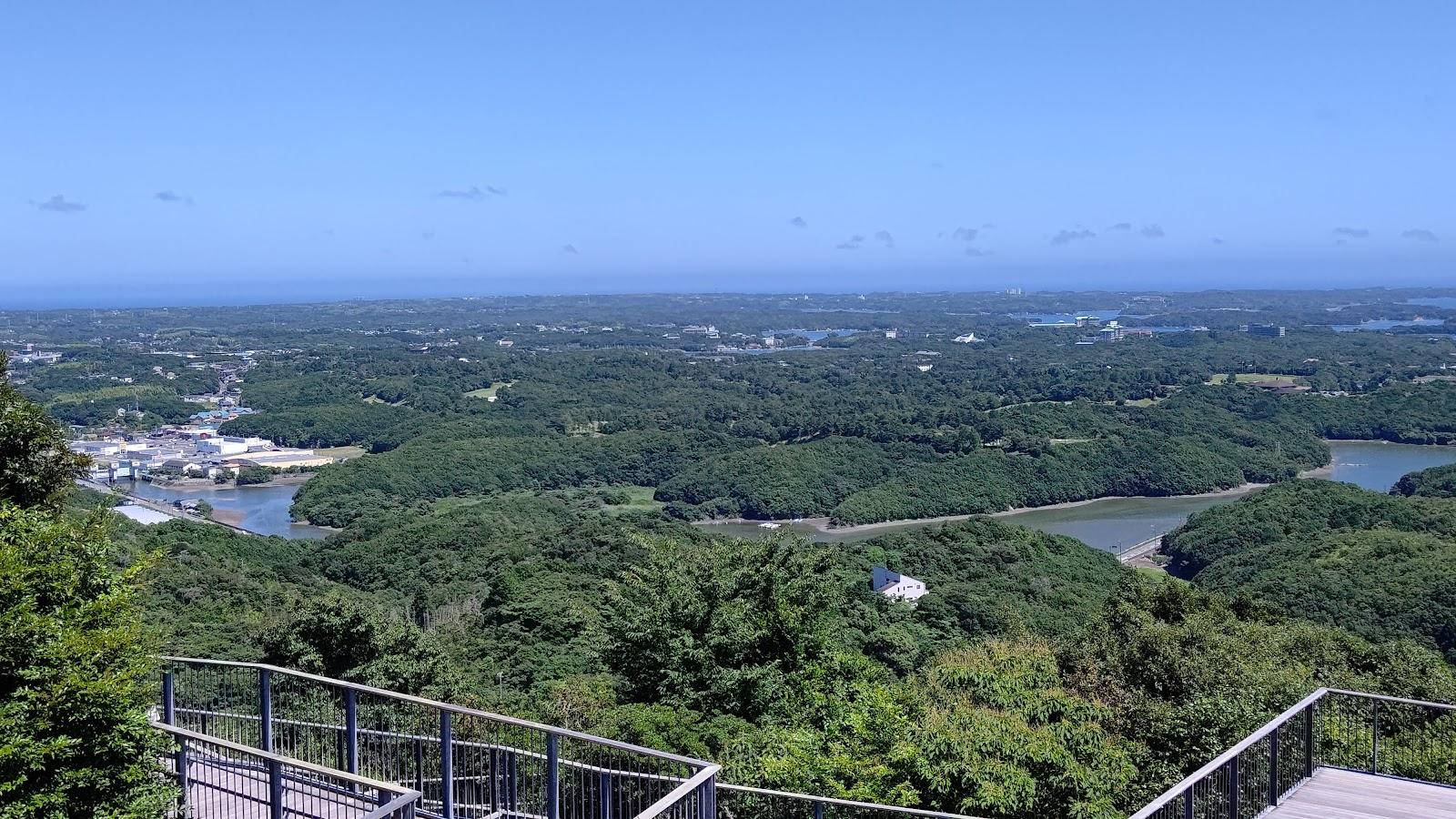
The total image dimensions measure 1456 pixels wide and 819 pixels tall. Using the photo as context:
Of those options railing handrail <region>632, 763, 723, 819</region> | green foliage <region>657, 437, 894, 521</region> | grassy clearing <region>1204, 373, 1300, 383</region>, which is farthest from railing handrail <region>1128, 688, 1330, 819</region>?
grassy clearing <region>1204, 373, 1300, 383</region>

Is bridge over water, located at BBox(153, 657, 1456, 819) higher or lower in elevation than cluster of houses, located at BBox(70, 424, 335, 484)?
higher

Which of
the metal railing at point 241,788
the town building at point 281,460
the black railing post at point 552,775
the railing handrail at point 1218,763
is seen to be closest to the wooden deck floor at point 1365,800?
the railing handrail at point 1218,763

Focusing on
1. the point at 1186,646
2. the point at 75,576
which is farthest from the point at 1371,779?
the point at 1186,646

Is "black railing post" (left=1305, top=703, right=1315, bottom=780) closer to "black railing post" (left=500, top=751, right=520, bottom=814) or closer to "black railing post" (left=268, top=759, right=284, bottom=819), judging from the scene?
"black railing post" (left=500, top=751, right=520, bottom=814)

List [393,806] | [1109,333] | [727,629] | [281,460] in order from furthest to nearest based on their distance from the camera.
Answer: [1109,333]
[281,460]
[727,629]
[393,806]

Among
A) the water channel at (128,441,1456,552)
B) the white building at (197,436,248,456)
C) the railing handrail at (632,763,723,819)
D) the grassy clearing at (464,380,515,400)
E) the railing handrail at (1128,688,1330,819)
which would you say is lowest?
the water channel at (128,441,1456,552)

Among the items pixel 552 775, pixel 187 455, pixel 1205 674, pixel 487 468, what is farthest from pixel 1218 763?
pixel 187 455

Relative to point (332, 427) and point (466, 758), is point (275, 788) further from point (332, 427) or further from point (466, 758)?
point (332, 427)
